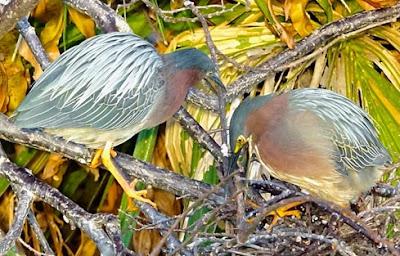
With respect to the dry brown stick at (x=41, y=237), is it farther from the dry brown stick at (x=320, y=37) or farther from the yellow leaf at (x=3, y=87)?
the dry brown stick at (x=320, y=37)

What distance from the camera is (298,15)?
1950 millimetres

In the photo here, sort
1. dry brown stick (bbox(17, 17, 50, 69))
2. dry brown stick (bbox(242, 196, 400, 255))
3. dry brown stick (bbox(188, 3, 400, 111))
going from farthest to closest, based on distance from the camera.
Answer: dry brown stick (bbox(188, 3, 400, 111)) → dry brown stick (bbox(17, 17, 50, 69)) → dry brown stick (bbox(242, 196, 400, 255))

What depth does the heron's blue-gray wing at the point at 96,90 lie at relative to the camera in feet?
5.32

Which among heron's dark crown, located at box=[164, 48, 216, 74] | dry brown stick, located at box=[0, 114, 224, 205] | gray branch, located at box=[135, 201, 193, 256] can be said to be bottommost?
gray branch, located at box=[135, 201, 193, 256]

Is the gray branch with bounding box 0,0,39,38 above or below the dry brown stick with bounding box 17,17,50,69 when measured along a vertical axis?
above

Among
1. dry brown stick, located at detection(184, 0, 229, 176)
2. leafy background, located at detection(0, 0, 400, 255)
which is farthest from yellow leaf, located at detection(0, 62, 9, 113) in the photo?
dry brown stick, located at detection(184, 0, 229, 176)

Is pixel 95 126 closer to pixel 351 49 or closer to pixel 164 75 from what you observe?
pixel 164 75

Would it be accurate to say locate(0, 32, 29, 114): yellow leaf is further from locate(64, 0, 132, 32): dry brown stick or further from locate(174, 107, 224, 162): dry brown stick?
locate(174, 107, 224, 162): dry brown stick

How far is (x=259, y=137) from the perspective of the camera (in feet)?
5.25

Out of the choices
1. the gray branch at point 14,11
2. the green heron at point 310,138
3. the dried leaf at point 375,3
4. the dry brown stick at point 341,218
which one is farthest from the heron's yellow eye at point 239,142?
the dried leaf at point 375,3

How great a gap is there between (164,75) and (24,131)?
29 cm

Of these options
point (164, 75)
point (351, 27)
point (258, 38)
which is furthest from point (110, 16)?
point (351, 27)

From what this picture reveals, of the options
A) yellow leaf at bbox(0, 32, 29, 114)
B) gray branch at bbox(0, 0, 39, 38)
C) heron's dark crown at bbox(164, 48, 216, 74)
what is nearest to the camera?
gray branch at bbox(0, 0, 39, 38)

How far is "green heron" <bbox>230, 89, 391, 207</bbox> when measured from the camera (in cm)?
159
